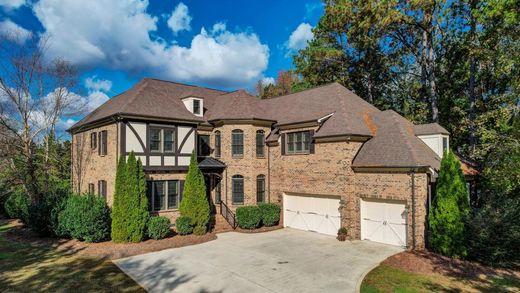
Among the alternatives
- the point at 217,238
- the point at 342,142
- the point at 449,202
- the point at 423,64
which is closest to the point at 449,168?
the point at 449,202

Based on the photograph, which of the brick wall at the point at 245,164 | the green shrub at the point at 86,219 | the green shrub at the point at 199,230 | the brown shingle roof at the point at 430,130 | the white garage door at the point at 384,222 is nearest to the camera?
the white garage door at the point at 384,222

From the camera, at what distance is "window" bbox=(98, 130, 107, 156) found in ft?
60.1

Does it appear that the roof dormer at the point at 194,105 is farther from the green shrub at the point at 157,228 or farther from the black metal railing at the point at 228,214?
the green shrub at the point at 157,228

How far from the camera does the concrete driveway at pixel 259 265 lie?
10016 millimetres

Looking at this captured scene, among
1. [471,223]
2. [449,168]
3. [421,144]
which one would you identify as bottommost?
[471,223]

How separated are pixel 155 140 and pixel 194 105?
4296 millimetres

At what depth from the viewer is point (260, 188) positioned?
20531 mm

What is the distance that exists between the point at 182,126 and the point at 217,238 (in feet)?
21.8

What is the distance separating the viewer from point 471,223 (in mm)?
12391

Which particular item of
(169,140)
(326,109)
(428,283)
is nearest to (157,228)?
(169,140)

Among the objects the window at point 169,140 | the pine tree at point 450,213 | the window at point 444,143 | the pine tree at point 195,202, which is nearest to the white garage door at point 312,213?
the pine tree at point 450,213

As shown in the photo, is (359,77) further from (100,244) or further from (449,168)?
(100,244)

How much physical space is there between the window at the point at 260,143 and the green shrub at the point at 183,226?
621 cm

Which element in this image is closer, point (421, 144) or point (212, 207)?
point (421, 144)
